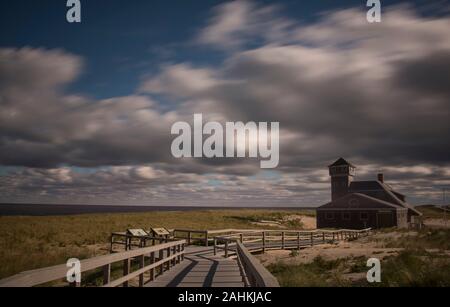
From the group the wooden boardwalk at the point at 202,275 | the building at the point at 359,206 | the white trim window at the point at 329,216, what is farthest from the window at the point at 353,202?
the wooden boardwalk at the point at 202,275

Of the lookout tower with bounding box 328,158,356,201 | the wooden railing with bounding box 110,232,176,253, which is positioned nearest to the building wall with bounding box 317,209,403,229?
the lookout tower with bounding box 328,158,356,201

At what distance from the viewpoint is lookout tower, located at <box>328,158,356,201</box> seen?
65688mm

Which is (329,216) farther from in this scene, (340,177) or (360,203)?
(340,177)

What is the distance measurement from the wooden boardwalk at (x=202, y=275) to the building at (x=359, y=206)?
44.3 metres

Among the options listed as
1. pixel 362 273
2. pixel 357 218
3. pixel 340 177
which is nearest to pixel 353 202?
pixel 357 218

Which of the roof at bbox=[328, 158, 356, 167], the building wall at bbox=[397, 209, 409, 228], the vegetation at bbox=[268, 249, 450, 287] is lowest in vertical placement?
the building wall at bbox=[397, 209, 409, 228]

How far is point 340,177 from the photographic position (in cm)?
6644

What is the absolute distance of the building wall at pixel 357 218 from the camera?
55.2m

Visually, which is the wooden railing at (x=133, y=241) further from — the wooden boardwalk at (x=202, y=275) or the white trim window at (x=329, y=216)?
the white trim window at (x=329, y=216)

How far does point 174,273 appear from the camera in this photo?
42.4 feet

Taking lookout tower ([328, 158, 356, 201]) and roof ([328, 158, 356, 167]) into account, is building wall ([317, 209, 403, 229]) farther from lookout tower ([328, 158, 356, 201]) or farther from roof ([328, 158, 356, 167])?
roof ([328, 158, 356, 167])

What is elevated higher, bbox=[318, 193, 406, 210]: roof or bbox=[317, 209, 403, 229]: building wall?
bbox=[318, 193, 406, 210]: roof

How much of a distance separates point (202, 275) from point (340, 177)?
5752 centimetres
